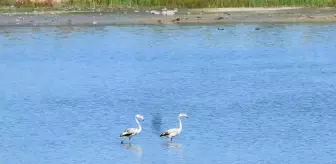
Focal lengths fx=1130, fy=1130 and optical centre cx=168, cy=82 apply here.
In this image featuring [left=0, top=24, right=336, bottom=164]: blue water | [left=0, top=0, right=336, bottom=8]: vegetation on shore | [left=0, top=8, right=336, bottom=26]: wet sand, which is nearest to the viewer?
[left=0, top=24, right=336, bottom=164]: blue water

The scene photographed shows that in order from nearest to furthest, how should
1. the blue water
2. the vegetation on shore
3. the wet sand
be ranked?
the blue water → the wet sand → the vegetation on shore

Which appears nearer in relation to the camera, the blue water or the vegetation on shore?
the blue water

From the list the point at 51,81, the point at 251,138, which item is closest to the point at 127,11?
the point at 51,81

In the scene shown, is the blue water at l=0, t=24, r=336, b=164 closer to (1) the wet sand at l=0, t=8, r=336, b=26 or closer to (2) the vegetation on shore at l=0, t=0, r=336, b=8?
(1) the wet sand at l=0, t=8, r=336, b=26

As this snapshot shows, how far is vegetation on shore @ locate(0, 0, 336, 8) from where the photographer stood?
39812 mm

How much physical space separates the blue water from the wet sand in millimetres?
653

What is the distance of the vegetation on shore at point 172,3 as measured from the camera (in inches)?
1567

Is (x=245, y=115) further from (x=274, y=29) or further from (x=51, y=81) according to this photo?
(x=274, y=29)

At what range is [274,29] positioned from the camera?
35.7m

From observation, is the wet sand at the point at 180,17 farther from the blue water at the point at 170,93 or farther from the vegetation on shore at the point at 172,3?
the blue water at the point at 170,93

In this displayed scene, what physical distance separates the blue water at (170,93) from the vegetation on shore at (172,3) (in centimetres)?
356

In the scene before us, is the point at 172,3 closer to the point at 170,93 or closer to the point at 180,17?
the point at 180,17

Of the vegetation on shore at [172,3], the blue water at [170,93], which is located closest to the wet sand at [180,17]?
the vegetation on shore at [172,3]

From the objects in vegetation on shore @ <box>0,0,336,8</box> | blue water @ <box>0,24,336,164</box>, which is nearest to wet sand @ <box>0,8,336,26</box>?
vegetation on shore @ <box>0,0,336,8</box>
